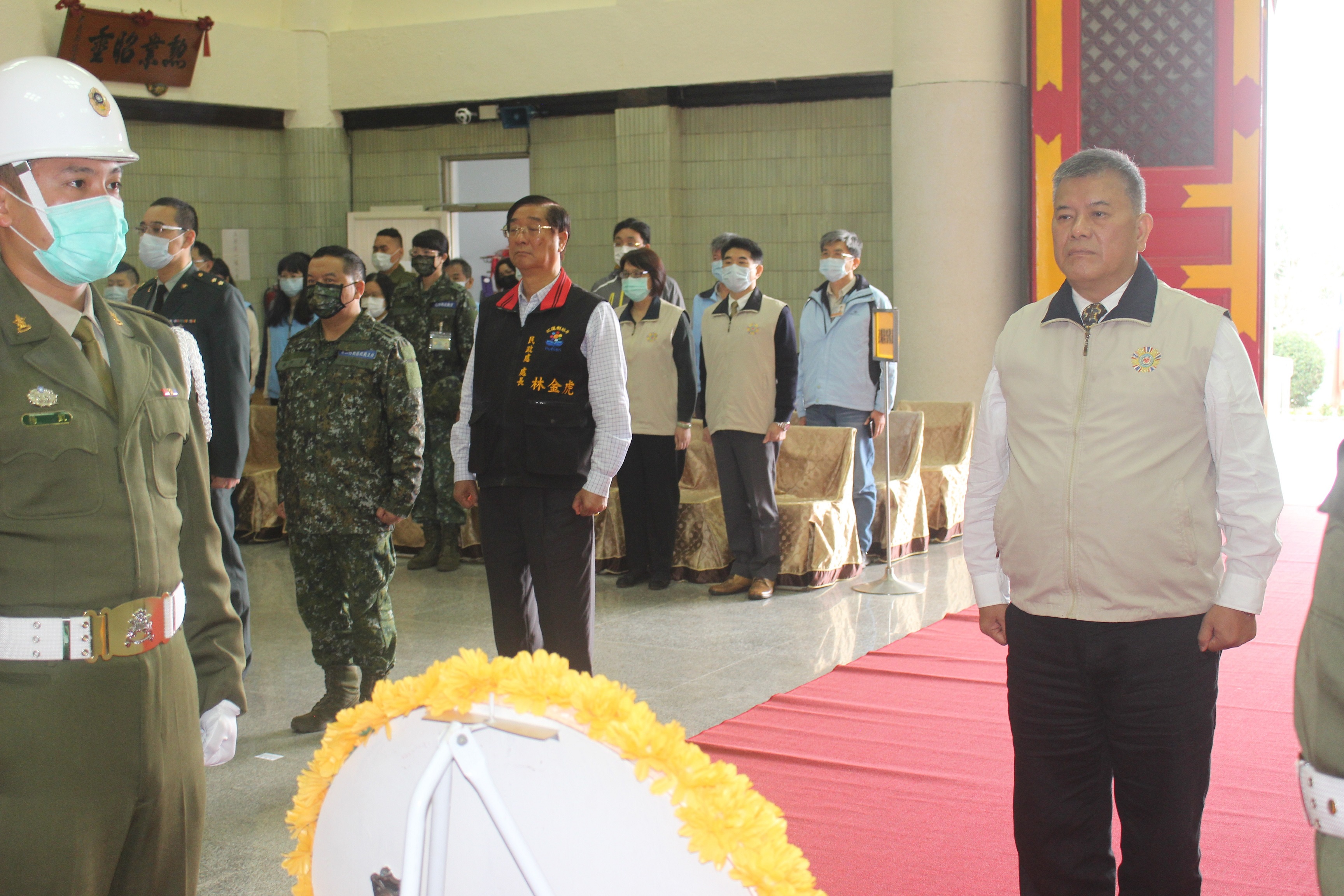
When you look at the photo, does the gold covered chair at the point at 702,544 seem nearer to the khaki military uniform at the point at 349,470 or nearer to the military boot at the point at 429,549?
the military boot at the point at 429,549

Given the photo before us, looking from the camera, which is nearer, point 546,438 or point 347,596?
point 546,438

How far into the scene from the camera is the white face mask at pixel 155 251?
167 inches

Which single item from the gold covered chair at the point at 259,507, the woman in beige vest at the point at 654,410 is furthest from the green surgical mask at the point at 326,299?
the gold covered chair at the point at 259,507

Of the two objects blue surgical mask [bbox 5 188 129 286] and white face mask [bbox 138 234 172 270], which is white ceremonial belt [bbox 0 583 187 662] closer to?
blue surgical mask [bbox 5 188 129 286]

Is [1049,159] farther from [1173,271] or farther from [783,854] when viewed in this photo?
[783,854]

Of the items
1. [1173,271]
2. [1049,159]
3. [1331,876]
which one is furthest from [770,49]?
[1331,876]

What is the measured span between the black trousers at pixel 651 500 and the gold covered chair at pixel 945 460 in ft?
6.16

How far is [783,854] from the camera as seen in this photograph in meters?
0.98

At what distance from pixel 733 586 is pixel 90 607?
179 inches

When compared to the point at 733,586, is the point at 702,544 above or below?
above

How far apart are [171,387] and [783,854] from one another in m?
1.30

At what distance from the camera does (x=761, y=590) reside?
5.94 m

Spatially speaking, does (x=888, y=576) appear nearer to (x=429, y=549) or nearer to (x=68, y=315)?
(x=429, y=549)

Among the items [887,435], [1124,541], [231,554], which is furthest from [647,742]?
[887,435]
